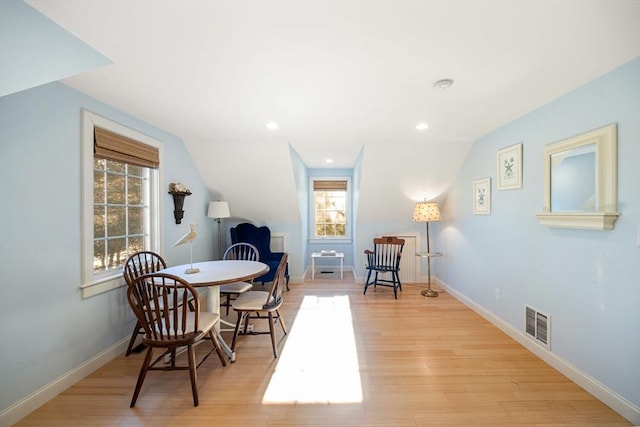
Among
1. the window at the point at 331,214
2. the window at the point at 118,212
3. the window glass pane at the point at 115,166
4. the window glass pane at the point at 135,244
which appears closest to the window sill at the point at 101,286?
the window at the point at 118,212

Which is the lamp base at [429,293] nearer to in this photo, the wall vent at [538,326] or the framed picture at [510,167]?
the wall vent at [538,326]

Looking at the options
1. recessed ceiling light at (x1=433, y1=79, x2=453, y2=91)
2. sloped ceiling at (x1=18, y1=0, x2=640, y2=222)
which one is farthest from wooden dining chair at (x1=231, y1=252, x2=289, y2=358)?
recessed ceiling light at (x1=433, y1=79, x2=453, y2=91)

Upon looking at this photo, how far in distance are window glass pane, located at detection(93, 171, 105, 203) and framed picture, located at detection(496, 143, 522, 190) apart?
13.0ft

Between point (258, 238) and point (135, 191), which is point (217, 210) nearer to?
point (258, 238)

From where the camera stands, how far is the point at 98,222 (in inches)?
91.1

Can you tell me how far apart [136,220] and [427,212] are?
149 inches

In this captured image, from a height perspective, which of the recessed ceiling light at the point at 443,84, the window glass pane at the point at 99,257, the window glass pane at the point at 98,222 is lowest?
the window glass pane at the point at 99,257

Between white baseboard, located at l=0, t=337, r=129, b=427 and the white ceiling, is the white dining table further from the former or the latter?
the white ceiling

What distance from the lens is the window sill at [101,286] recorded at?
204 cm

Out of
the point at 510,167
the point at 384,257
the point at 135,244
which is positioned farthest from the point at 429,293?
the point at 135,244

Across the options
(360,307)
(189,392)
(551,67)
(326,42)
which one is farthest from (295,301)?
(551,67)

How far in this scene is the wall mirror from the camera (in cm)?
172

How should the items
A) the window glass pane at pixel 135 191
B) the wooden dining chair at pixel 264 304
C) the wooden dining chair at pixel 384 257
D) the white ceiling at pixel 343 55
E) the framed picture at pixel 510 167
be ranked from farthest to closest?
the wooden dining chair at pixel 384 257, the window glass pane at pixel 135 191, the framed picture at pixel 510 167, the wooden dining chair at pixel 264 304, the white ceiling at pixel 343 55

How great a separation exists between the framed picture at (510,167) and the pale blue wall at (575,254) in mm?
64
